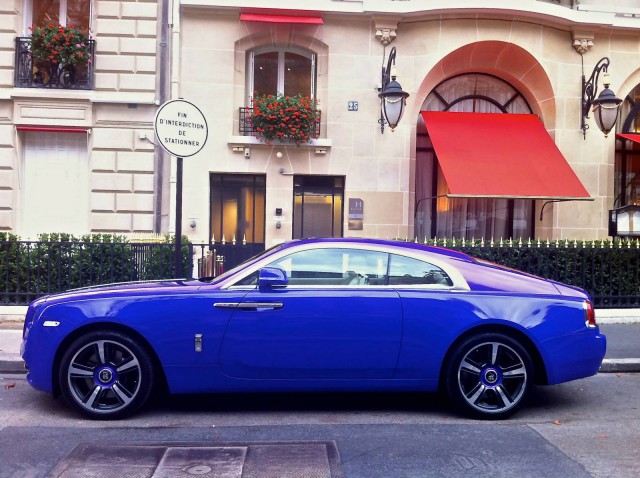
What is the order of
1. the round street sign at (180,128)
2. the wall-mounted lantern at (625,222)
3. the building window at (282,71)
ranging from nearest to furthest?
the round street sign at (180,128)
the wall-mounted lantern at (625,222)
the building window at (282,71)

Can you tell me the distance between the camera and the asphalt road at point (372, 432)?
15.1 ft

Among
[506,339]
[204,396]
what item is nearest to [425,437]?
[506,339]

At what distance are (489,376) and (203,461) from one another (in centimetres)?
261

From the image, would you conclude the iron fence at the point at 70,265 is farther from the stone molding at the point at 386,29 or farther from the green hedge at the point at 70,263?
the stone molding at the point at 386,29

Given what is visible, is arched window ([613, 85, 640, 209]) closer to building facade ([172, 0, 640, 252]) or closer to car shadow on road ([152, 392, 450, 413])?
building facade ([172, 0, 640, 252])

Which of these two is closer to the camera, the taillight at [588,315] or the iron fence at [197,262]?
the taillight at [588,315]

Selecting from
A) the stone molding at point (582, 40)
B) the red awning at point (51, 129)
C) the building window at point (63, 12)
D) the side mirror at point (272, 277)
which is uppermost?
the building window at point (63, 12)

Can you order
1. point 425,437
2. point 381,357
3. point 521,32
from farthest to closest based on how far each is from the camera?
point 521,32 < point 381,357 < point 425,437

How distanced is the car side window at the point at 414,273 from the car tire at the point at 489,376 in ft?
1.97

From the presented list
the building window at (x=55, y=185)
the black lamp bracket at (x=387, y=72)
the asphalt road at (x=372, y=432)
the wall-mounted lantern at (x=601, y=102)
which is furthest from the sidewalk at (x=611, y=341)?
the black lamp bracket at (x=387, y=72)

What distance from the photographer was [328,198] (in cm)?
1440

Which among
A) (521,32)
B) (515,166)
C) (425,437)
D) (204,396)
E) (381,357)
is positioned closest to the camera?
(425,437)

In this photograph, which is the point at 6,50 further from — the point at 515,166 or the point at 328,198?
the point at 515,166

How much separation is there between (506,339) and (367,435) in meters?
1.51
